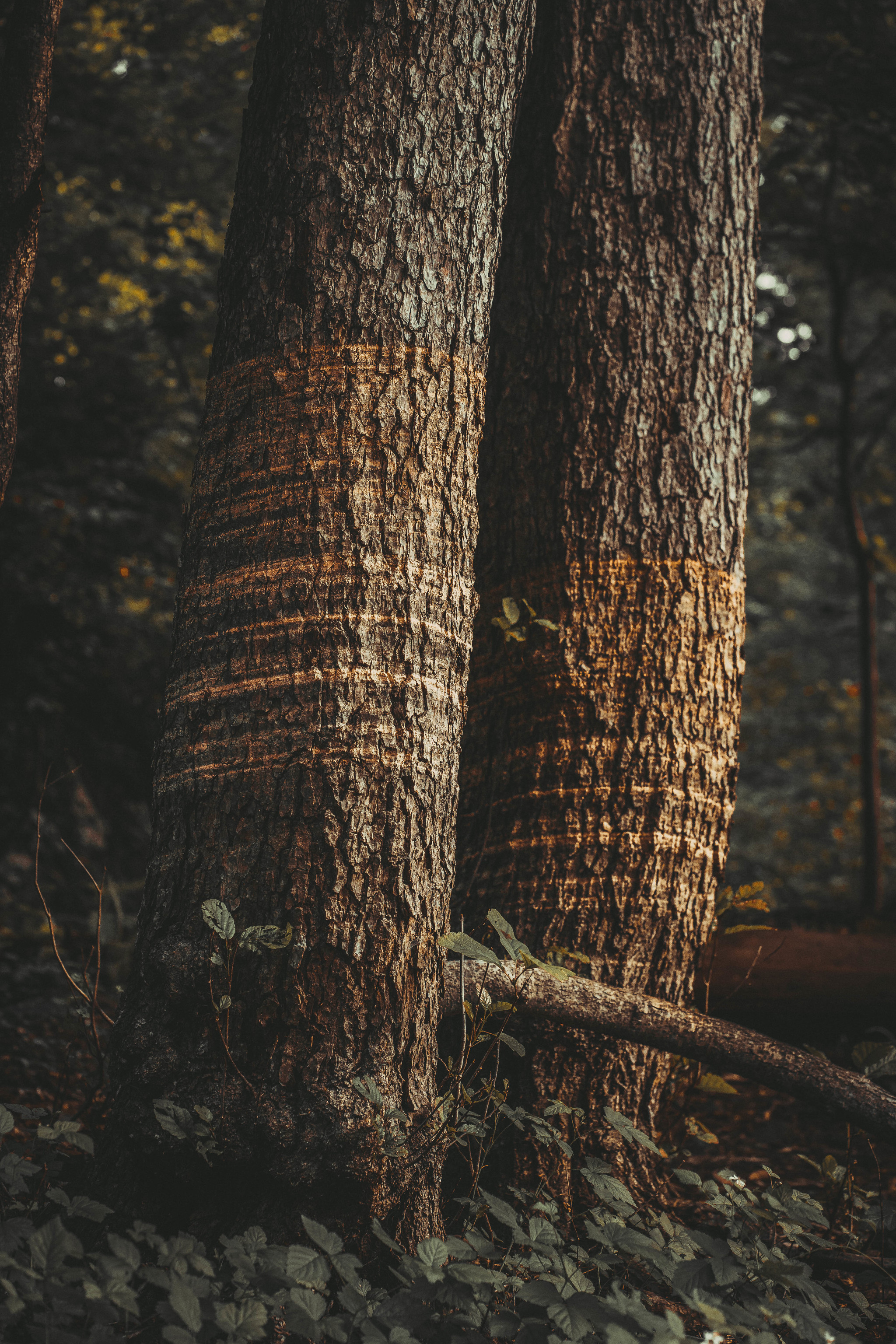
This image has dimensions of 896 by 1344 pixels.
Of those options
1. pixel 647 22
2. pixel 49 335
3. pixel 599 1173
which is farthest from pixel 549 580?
pixel 49 335

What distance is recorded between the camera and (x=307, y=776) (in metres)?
1.85

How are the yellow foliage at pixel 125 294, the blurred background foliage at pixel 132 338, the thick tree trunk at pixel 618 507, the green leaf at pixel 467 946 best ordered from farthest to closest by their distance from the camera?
the yellow foliage at pixel 125 294, the blurred background foliage at pixel 132 338, the thick tree trunk at pixel 618 507, the green leaf at pixel 467 946

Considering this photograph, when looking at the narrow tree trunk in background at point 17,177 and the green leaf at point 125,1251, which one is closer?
the green leaf at point 125,1251

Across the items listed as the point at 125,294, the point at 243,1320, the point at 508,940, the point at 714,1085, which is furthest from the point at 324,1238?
the point at 125,294

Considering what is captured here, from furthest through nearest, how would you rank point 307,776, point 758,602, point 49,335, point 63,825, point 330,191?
point 758,602
point 63,825
point 49,335
point 330,191
point 307,776

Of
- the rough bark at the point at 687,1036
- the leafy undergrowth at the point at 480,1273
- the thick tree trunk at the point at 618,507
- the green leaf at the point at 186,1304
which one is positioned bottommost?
the leafy undergrowth at the point at 480,1273

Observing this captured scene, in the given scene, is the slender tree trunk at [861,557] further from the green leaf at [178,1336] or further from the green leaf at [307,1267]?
the green leaf at [178,1336]

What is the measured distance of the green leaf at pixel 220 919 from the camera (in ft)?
5.65

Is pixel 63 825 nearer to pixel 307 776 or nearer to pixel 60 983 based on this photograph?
pixel 60 983


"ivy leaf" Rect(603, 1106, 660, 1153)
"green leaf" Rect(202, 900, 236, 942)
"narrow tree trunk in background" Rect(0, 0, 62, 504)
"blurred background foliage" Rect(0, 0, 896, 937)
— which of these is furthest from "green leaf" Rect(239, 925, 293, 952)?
"blurred background foliage" Rect(0, 0, 896, 937)

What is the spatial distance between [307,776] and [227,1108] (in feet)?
2.11

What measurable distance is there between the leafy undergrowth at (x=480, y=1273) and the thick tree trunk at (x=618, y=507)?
441 mm

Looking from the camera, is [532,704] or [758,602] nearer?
[532,704]

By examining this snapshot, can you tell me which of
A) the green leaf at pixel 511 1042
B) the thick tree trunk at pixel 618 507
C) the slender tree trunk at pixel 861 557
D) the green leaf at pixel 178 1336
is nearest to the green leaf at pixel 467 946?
the green leaf at pixel 511 1042
